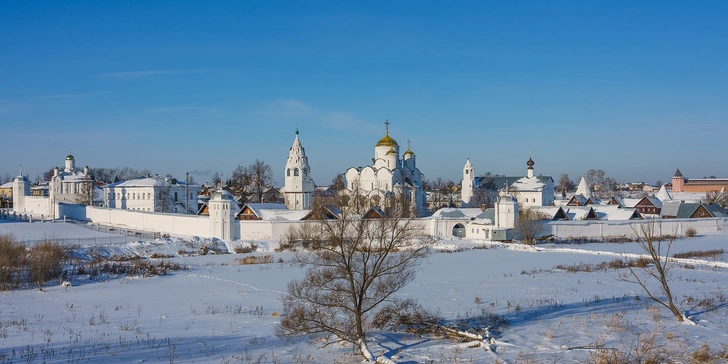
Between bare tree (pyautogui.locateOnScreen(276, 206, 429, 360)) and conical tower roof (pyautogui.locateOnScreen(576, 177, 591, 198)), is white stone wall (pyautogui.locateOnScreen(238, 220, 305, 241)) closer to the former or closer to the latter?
bare tree (pyautogui.locateOnScreen(276, 206, 429, 360))

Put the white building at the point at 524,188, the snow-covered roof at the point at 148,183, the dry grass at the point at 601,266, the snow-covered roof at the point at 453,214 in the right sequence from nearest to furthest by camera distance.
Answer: the dry grass at the point at 601,266
the snow-covered roof at the point at 453,214
the snow-covered roof at the point at 148,183
the white building at the point at 524,188

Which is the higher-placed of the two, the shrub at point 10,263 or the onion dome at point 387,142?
the onion dome at point 387,142

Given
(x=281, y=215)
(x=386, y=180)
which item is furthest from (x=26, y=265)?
(x=386, y=180)

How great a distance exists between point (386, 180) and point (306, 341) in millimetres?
36819

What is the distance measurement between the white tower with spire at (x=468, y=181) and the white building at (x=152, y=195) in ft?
85.6

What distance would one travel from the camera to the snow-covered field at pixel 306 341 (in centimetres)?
941

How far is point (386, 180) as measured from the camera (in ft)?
154

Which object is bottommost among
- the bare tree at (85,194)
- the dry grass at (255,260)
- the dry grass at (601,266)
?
the dry grass at (601,266)

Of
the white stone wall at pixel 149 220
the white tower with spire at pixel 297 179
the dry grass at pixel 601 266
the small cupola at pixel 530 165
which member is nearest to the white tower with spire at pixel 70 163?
the white stone wall at pixel 149 220

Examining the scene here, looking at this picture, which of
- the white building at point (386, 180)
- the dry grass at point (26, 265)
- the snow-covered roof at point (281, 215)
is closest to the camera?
the dry grass at point (26, 265)

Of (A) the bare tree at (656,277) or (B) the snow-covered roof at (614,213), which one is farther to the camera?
(B) the snow-covered roof at (614,213)

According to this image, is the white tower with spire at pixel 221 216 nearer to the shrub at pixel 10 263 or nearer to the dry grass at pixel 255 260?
the dry grass at pixel 255 260

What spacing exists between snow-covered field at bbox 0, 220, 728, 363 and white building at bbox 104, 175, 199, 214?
103 ft

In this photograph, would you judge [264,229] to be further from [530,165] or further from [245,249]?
[530,165]
